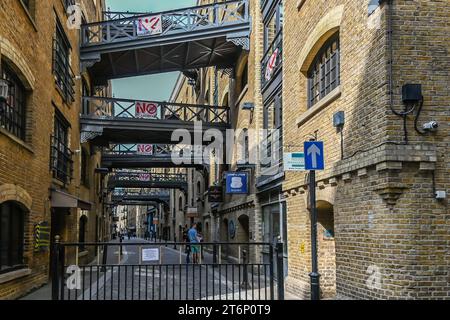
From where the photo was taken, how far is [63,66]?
16797mm

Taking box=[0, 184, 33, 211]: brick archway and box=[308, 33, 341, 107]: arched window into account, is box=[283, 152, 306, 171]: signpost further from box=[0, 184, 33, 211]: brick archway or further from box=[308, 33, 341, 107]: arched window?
box=[0, 184, 33, 211]: brick archway

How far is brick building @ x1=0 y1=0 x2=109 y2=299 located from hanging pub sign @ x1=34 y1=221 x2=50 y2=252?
2 centimetres

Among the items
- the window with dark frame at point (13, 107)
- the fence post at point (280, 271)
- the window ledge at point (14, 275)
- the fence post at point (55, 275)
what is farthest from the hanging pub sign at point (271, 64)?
the fence post at point (55, 275)

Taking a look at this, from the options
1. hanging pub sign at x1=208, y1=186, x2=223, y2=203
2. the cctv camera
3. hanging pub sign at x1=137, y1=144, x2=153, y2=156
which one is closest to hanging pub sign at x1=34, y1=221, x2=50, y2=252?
the cctv camera

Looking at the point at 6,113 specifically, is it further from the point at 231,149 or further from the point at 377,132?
the point at 231,149

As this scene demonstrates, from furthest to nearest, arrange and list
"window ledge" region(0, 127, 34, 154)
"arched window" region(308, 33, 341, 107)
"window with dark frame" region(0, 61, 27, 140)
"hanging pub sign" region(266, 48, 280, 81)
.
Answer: "hanging pub sign" region(266, 48, 280, 81), "window with dark frame" region(0, 61, 27, 140), "arched window" region(308, 33, 341, 107), "window ledge" region(0, 127, 34, 154)

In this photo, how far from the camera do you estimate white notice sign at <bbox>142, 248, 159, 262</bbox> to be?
8.77m

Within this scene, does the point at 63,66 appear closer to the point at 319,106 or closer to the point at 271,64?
the point at 271,64

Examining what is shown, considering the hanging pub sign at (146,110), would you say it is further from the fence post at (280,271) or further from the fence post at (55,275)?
the fence post at (280,271)

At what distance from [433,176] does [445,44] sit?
6.60ft

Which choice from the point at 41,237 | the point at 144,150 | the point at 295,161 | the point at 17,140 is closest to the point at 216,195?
the point at 144,150

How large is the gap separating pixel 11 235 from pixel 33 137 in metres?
2.46

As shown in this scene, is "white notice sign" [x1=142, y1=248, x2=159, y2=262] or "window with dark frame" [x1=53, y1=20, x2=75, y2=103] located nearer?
"white notice sign" [x1=142, y1=248, x2=159, y2=262]

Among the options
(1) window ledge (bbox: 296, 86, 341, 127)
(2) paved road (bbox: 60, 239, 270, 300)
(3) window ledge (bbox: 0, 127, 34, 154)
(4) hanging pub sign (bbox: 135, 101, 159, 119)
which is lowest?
(2) paved road (bbox: 60, 239, 270, 300)
